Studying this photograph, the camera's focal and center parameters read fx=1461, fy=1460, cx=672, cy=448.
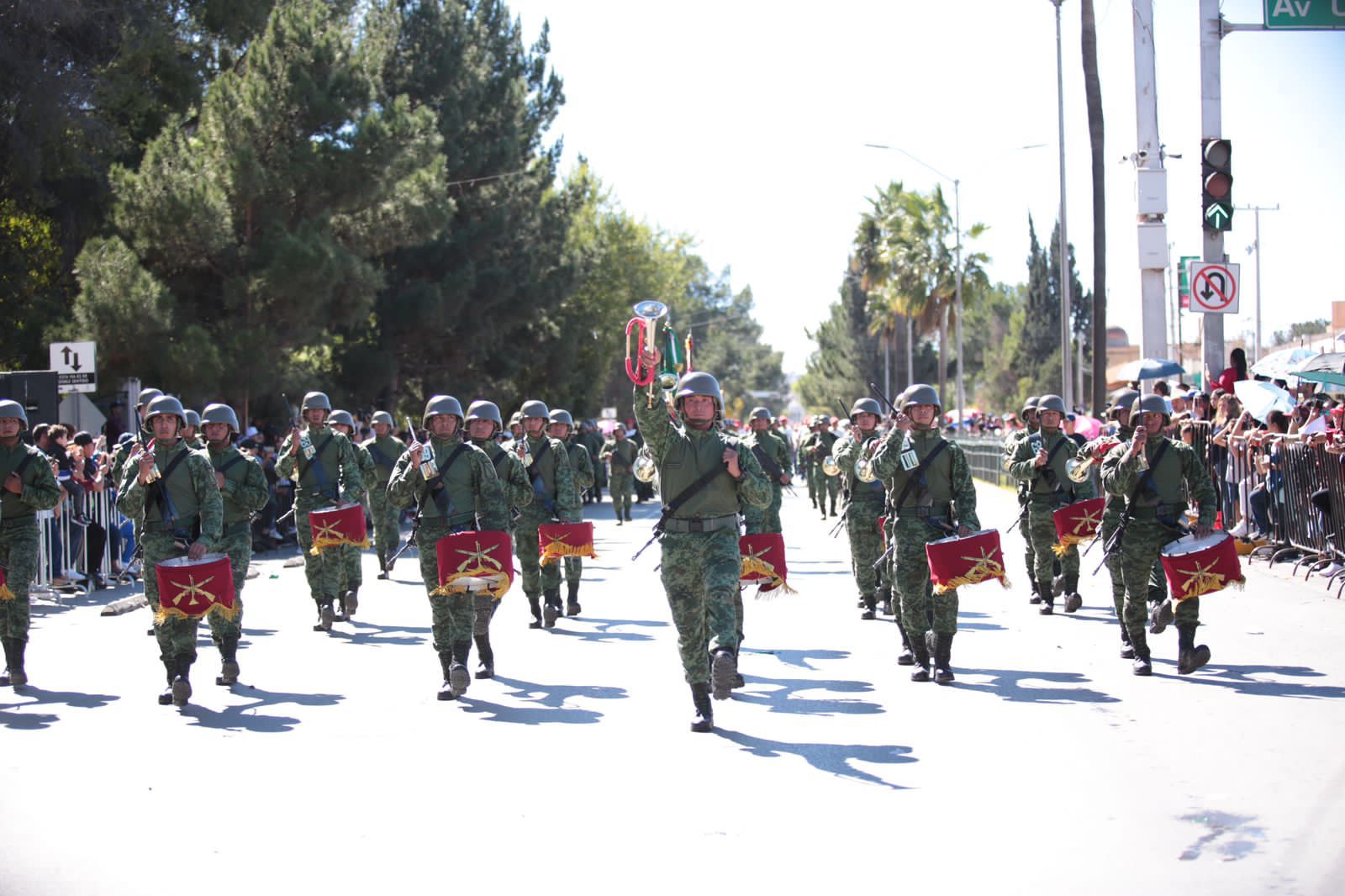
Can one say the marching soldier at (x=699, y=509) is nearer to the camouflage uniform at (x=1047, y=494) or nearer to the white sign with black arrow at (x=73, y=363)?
Answer: the camouflage uniform at (x=1047, y=494)

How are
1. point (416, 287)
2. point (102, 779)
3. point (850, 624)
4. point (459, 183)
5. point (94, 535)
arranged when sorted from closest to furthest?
point (102, 779) < point (850, 624) < point (94, 535) < point (416, 287) < point (459, 183)

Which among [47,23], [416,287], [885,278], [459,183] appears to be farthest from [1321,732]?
[885,278]

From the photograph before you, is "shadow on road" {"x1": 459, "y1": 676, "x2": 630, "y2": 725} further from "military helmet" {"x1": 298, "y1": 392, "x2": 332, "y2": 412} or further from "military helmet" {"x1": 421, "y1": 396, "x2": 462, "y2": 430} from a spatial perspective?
"military helmet" {"x1": 298, "y1": 392, "x2": 332, "y2": 412}

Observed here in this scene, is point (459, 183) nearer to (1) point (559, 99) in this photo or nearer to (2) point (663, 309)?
(1) point (559, 99)

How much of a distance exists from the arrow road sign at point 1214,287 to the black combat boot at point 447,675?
11.5 meters

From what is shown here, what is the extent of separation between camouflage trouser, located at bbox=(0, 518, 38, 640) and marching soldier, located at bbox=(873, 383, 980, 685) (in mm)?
6032

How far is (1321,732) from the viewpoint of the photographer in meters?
7.94

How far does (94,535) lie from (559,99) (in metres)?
33.9

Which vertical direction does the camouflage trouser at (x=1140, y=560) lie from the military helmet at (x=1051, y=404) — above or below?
below

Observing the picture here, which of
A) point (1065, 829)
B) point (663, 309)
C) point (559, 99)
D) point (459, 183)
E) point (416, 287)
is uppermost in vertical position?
point (559, 99)

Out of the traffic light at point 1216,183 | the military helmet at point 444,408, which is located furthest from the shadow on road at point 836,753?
the traffic light at point 1216,183

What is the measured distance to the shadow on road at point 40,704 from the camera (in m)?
9.09

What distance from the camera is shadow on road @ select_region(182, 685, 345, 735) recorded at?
349 inches

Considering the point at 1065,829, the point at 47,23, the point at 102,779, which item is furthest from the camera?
the point at 47,23
